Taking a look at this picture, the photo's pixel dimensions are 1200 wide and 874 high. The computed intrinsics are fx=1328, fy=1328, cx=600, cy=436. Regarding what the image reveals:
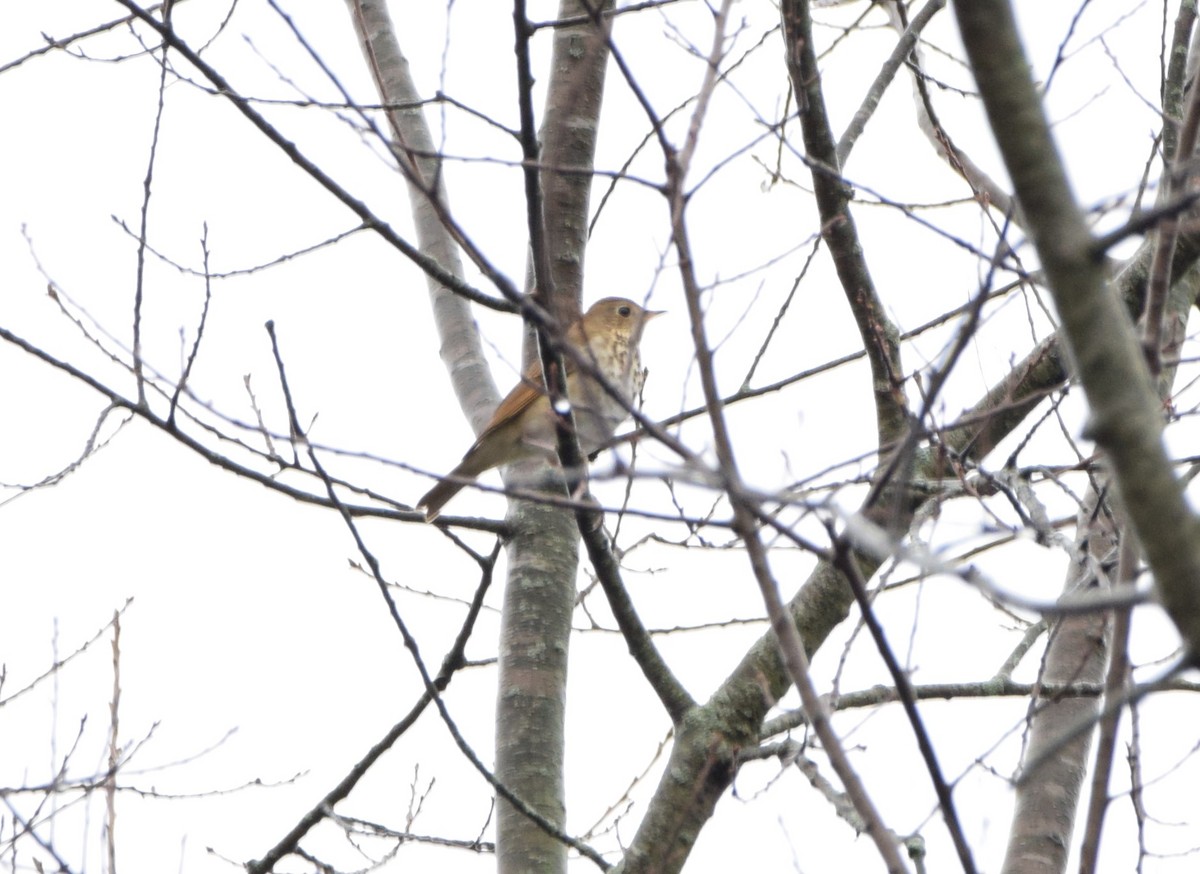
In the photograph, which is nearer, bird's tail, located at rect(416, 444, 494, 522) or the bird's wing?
the bird's wing

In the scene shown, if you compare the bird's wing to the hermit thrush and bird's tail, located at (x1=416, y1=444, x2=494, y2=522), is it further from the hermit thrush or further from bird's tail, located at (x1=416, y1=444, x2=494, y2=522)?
bird's tail, located at (x1=416, y1=444, x2=494, y2=522)

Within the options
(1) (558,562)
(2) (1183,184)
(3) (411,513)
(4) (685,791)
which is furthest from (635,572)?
(2) (1183,184)

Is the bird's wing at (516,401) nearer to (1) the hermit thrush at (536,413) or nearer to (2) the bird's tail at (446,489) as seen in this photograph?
(1) the hermit thrush at (536,413)

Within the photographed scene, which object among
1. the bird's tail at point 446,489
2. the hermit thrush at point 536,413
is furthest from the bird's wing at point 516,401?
the bird's tail at point 446,489

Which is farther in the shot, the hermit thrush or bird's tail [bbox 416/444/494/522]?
bird's tail [bbox 416/444/494/522]

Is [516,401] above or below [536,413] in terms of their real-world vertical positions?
below

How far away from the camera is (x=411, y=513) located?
394cm

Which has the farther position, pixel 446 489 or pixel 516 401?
pixel 446 489

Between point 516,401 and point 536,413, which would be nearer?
point 516,401

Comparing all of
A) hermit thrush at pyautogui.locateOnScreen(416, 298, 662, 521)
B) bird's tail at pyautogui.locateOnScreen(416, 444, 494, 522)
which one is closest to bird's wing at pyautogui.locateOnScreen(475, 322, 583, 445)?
hermit thrush at pyautogui.locateOnScreen(416, 298, 662, 521)

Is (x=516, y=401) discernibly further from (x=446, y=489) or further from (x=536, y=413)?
(x=446, y=489)

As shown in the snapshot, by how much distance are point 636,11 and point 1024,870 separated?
2762 mm

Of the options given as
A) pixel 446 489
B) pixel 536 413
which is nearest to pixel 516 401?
pixel 536 413

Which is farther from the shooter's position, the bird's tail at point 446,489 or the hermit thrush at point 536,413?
the bird's tail at point 446,489
